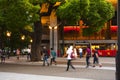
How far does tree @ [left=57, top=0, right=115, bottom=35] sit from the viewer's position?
35.8 metres

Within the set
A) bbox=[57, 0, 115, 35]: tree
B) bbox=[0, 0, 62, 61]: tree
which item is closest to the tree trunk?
bbox=[57, 0, 115, 35]: tree

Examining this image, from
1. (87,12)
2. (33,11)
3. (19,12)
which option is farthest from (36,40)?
(87,12)

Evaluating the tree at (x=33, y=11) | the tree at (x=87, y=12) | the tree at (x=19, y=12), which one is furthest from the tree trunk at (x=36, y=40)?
the tree at (x=19, y=12)

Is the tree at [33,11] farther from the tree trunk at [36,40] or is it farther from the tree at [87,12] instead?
the tree trunk at [36,40]

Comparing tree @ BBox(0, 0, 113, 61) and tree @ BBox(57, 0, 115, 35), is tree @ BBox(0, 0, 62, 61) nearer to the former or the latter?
tree @ BBox(0, 0, 113, 61)

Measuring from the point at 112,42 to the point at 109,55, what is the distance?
2400mm

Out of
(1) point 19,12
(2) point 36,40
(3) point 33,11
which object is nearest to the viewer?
(1) point 19,12

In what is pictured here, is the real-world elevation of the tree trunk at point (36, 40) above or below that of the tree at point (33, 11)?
below

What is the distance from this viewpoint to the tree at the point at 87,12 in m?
35.8

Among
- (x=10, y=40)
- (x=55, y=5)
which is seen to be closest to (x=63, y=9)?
(x=55, y=5)

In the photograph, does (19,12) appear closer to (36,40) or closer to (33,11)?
(33,11)

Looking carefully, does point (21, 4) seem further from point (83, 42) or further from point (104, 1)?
point (83, 42)

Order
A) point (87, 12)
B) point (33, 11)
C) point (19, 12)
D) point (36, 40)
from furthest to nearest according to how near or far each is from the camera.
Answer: point (36, 40), point (87, 12), point (33, 11), point (19, 12)

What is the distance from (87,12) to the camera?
36250 millimetres
